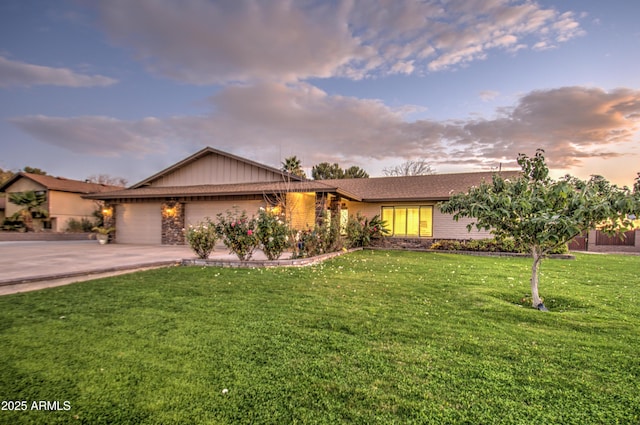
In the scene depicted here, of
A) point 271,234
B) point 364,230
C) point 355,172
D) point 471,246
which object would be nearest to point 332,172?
point 355,172

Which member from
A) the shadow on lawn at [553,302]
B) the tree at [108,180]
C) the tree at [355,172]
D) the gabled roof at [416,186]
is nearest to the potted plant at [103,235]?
the gabled roof at [416,186]

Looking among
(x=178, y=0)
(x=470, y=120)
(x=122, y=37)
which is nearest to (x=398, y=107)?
(x=470, y=120)

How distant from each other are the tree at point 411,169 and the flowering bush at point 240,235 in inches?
1032

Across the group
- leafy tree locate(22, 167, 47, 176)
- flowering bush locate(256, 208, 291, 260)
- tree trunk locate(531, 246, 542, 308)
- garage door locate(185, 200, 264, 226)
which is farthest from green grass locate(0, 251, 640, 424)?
leafy tree locate(22, 167, 47, 176)

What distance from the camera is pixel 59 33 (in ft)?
36.9

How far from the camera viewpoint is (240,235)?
344 inches

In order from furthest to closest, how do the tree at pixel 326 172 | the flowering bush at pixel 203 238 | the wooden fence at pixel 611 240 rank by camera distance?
the tree at pixel 326 172
the wooden fence at pixel 611 240
the flowering bush at pixel 203 238

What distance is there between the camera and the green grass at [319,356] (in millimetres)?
2102

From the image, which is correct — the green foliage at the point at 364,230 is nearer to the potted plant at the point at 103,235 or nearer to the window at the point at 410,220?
the window at the point at 410,220

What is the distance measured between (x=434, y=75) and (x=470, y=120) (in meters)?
4.86

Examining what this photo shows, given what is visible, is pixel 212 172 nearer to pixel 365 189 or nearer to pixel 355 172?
pixel 365 189

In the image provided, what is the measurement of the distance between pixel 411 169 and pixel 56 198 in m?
31.3

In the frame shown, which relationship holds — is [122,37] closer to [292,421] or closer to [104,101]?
[104,101]

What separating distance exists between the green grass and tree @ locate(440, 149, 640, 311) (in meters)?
1.17
